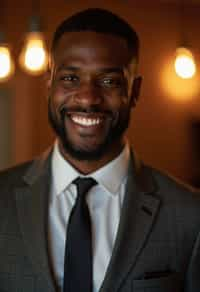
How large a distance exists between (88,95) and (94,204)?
27cm

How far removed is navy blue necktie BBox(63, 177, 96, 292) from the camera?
4.71 ft

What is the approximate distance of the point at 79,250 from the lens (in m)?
1.46

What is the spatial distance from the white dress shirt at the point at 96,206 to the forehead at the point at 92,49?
0.80 feet

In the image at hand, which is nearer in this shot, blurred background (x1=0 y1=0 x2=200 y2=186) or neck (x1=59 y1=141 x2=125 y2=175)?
neck (x1=59 y1=141 x2=125 y2=175)

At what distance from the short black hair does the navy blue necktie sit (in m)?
0.39

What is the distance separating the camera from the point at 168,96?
4.71m

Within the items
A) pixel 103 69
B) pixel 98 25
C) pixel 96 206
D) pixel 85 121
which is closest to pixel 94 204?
pixel 96 206

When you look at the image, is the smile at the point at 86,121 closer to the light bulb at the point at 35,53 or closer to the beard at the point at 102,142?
the beard at the point at 102,142

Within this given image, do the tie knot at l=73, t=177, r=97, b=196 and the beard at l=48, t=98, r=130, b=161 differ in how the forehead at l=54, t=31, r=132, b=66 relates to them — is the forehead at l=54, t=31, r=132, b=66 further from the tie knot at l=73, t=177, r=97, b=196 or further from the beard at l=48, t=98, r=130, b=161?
the tie knot at l=73, t=177, r=97, b=196

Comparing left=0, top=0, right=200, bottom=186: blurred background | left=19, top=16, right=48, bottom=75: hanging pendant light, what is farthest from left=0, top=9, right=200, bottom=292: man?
left=0, top=0, right=200, bottom=186: blurred background

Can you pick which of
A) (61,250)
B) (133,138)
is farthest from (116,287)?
(133,138)

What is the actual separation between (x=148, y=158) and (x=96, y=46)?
3.25 metres

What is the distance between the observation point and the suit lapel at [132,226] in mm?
1454

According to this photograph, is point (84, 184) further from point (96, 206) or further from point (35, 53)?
point (35, 53)
